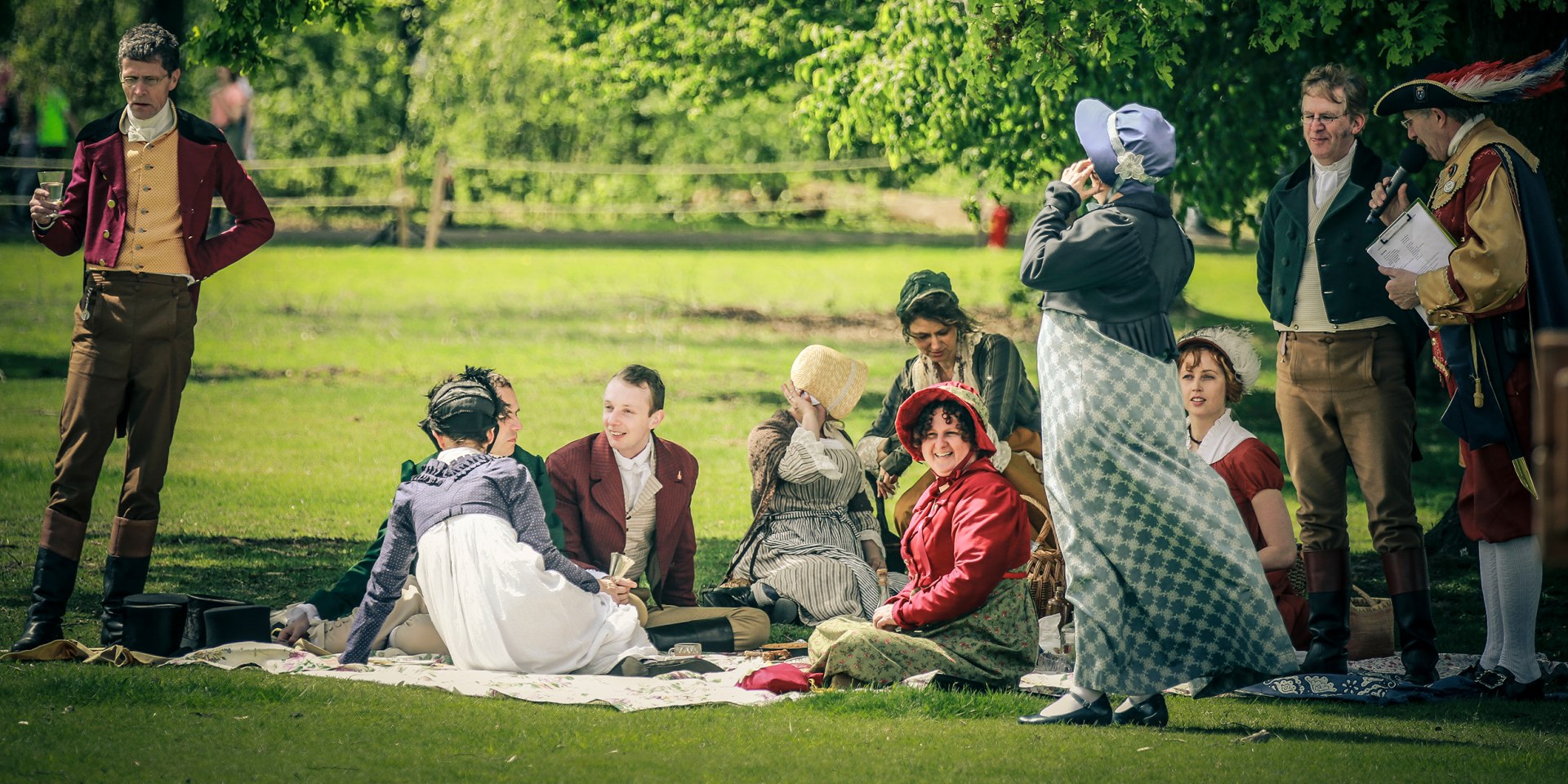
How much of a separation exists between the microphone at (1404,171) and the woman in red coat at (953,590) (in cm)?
165

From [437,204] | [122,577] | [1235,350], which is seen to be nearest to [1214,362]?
[1235,350]

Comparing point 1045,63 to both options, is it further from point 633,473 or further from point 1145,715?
point 1145,715

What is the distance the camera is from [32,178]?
22828 millimetres

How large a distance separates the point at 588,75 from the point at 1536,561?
1130 centimetres

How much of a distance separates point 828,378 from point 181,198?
9.00ft

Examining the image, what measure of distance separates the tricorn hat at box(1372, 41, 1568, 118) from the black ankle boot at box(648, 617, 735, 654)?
10.3 feet

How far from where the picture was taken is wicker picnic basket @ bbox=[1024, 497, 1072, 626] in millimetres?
7254

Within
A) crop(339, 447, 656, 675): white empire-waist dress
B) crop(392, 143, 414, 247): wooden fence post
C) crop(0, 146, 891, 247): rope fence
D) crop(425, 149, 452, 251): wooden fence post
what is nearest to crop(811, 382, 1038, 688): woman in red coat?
crop(339, 447, 656, 675): white empire-waist dress

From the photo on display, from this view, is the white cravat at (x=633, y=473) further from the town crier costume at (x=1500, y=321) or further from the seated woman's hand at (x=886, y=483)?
the town crier costume at (x=1500, y=321)

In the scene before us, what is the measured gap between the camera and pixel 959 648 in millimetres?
5977

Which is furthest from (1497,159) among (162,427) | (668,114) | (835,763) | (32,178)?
(668,114)

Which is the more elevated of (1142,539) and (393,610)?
(1142,539)

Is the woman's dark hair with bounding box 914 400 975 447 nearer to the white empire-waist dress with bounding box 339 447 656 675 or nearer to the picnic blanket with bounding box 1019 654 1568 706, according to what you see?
the picnic blanket with bounding box 1019 654 1568 706

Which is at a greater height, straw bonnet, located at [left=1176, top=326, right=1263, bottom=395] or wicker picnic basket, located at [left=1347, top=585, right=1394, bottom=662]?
straw bonnet, located at [left=1176, top=326, right=1263, bottom=395]
